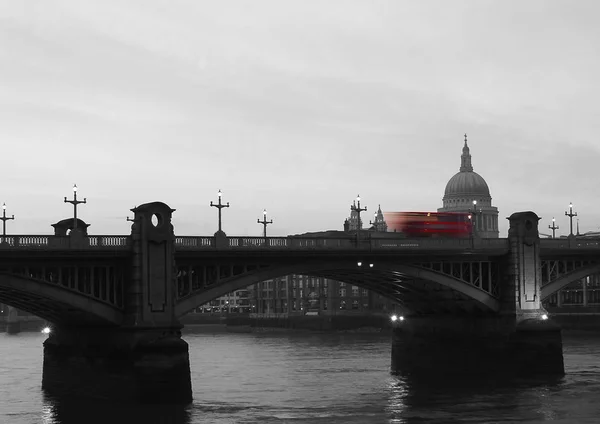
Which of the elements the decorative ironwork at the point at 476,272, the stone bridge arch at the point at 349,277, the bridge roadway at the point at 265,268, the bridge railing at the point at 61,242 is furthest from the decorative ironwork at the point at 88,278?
the decorative ironwork at the point at 476,272

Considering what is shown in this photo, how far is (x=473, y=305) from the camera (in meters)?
83.1

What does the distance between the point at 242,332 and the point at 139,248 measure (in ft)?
451

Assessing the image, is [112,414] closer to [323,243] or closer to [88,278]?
[88,278]

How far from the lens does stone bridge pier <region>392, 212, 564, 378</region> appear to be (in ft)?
262

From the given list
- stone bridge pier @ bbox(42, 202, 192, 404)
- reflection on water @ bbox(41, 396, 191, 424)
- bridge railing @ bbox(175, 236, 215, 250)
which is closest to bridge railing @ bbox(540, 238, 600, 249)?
bridge railing @ bbox(175, 236, 215, 250)

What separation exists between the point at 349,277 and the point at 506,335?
1256cm

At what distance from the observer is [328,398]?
68875mm

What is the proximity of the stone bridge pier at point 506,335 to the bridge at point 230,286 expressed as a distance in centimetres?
9

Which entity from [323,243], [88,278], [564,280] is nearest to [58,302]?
[88,278]

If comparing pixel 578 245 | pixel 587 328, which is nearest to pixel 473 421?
pixel 578 245

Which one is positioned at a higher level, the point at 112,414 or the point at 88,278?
the point at 88,278

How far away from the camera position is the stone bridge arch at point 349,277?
67.3 m

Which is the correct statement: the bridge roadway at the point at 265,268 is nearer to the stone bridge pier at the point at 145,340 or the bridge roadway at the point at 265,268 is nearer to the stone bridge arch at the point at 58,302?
the stone bridge arch at the point at 58,302

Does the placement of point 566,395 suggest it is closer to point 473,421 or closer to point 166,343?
point 473,421
